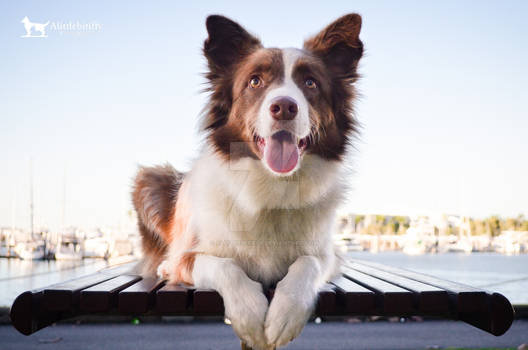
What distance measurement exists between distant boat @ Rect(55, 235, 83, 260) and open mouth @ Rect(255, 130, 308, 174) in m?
32.6

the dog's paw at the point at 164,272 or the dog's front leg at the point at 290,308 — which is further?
the dog's paw at the point at 164,272

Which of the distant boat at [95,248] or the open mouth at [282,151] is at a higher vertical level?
the open mouth at [282,151]

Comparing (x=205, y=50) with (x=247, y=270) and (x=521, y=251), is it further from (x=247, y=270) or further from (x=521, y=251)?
(x=521, y=251)

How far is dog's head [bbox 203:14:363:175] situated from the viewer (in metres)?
2.40

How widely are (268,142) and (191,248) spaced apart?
2.54 feet

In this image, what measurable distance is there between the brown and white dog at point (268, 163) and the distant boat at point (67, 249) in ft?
105

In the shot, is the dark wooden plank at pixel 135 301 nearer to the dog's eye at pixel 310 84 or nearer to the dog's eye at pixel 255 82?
the dog's eye at pixel 255 82

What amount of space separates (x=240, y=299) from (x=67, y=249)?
33472 millimetres

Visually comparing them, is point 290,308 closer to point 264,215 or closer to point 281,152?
point 264,215

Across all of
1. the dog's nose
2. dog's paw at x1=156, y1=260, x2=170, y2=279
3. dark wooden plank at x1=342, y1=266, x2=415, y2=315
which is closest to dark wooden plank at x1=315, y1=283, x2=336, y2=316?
dark wooden plank at x1=342, y1=266, x2=415, y2=315

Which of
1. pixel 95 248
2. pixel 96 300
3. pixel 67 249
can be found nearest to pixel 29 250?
pixel 67 249

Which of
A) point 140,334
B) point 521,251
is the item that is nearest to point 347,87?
point 140,334

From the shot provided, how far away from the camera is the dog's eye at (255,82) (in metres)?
2.57

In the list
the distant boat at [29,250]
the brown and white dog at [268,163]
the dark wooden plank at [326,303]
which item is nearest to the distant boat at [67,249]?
the distant boat at [29,250]
